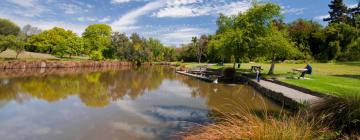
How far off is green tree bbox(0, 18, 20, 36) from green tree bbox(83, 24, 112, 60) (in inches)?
837

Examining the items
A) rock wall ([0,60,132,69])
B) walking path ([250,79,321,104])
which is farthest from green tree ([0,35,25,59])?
walking path ([250,79,321,104])

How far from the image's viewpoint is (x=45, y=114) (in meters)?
10.1

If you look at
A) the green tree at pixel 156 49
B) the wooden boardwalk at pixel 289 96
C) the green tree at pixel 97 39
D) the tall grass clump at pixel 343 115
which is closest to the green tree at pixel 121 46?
the green tree at pixel 97 39

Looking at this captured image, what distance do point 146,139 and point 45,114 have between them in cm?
525

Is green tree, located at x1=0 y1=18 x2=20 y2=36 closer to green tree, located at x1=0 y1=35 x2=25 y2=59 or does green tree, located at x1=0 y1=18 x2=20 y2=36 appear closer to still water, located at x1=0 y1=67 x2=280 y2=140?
green tree, located at x1=0 y1=35 x2=25 y2=59

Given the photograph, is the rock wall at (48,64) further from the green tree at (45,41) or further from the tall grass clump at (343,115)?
the tall grass clump at (343,115)

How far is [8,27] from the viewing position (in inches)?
2808

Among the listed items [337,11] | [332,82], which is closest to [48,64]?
[332,82]

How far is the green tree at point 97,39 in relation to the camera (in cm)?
5750

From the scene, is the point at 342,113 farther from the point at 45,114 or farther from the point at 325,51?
the point at 325,51

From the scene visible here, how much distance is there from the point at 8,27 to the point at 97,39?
2838 centimetres

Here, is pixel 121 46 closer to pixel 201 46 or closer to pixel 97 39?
pixel 97 39

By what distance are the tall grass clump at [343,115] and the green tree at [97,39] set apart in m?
54.3

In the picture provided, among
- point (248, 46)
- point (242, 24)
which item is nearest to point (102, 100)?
point (248, 46)
